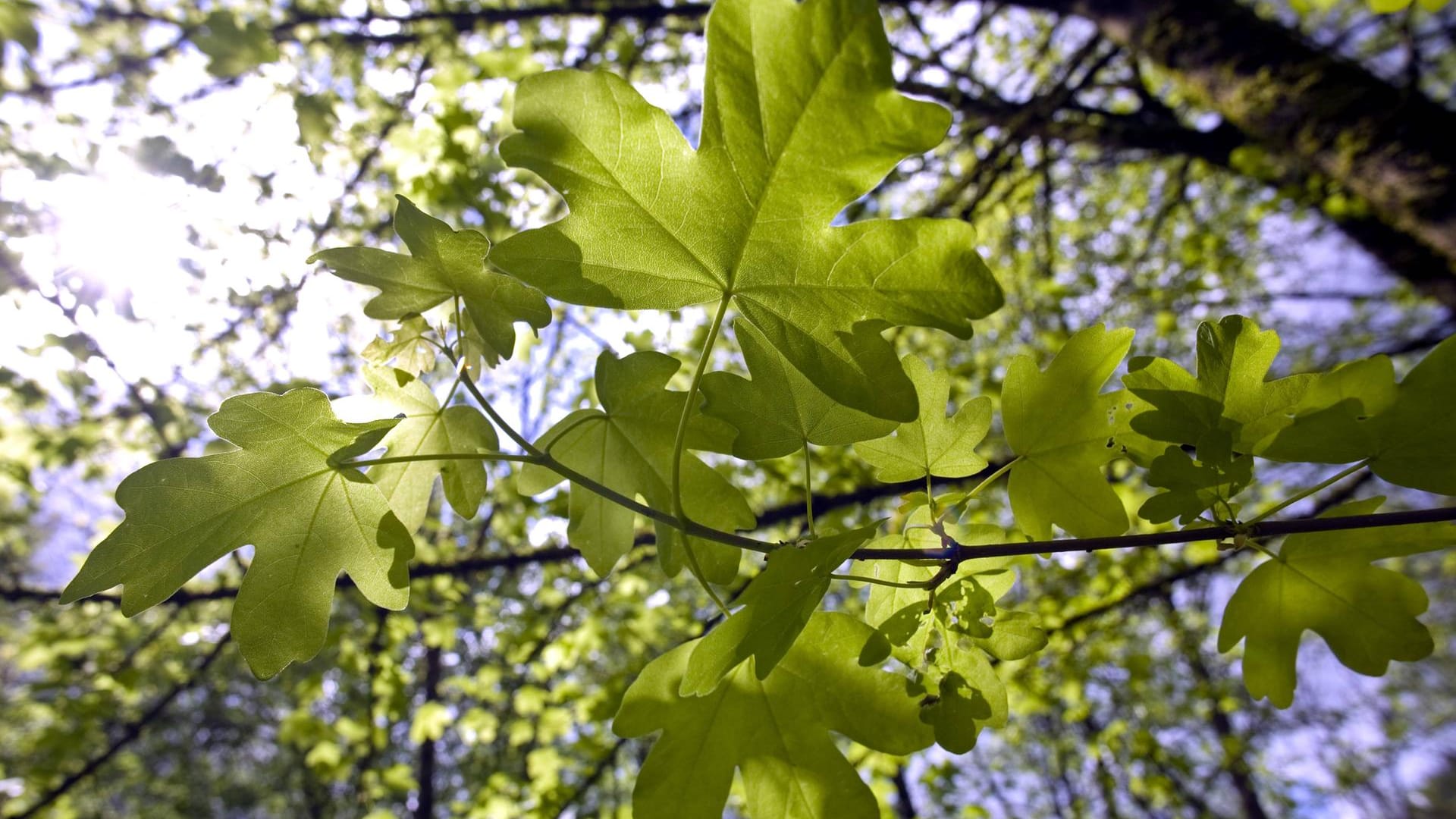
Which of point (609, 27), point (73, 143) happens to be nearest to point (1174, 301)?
point (609, 27)

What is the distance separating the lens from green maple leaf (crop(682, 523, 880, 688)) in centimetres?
74

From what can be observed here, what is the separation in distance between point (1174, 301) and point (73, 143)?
19.5ft

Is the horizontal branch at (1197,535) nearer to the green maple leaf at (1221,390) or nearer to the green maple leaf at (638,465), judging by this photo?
the green maple leaf at (1221,390)

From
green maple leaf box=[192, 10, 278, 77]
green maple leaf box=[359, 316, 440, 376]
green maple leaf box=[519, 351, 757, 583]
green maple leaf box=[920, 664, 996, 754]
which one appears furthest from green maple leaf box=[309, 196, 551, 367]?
green maple leaf box=[192, 10, 278, 77]

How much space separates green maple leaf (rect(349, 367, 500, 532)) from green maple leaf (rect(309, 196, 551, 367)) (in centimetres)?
13

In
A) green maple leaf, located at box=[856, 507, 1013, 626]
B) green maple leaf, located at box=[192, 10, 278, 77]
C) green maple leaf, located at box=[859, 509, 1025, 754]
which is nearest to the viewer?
green maple leaf, located at box=[859, 509, 1025, 754]

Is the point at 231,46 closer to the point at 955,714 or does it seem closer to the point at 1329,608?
the point at 955,714

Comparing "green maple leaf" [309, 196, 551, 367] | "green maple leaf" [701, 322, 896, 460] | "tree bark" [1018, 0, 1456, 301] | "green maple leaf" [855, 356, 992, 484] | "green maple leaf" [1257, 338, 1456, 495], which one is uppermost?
"tree bark" [1018, 0, 1456, 301]

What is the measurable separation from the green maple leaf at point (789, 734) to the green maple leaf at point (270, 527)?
0.43m

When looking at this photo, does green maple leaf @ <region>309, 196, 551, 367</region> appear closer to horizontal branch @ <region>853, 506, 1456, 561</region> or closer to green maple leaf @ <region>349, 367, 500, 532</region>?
green maple leaf @ <region>349, 367, 500, 532</region>

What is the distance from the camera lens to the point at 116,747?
10.6 ft

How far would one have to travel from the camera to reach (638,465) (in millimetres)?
1115

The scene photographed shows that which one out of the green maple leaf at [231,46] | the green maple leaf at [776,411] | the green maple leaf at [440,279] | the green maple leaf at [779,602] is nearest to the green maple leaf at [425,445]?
the green maple leaf at [440,279]

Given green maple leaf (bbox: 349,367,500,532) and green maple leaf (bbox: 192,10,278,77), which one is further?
green maple leaf (bbox: 192,10,278,77)
